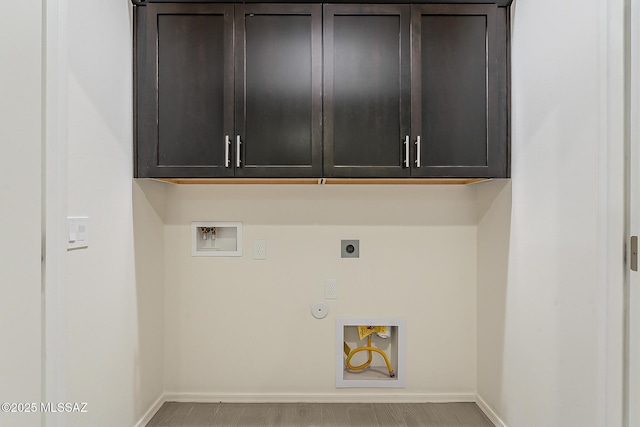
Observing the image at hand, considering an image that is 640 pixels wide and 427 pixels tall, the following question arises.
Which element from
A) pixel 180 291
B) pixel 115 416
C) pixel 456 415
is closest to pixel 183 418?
pixel 115 416

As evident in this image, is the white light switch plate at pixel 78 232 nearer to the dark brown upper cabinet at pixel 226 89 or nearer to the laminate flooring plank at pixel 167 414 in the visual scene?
the dark brown upper cabinet at pixel 226 89

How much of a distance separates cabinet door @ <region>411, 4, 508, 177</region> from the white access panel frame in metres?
0.93

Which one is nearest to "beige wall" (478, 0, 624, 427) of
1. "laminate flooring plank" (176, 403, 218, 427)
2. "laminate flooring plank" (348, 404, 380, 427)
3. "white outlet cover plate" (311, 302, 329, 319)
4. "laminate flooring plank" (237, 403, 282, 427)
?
"laminate flooring plank" (348, 404, 380, 427)

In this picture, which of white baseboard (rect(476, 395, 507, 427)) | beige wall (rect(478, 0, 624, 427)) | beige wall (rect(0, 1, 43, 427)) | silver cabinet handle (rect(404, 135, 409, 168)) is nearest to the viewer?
beige wall (rect(0, 1, 43, 427))

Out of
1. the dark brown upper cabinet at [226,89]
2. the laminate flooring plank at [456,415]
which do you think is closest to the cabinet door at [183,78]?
the dark brown upper cabinet at [226,89]

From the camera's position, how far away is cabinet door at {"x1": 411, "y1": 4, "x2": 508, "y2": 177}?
191 cm

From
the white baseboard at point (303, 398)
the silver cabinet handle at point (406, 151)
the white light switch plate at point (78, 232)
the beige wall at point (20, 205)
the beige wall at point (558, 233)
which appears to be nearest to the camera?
the beige wall at point (20, 205)

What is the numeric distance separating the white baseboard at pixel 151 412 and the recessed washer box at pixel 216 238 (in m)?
0.83

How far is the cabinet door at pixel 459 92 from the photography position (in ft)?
6.26

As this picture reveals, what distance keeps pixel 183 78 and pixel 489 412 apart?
91.4 inches

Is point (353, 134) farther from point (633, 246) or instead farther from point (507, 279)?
point (633, 246)

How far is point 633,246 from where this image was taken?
1.11 meters

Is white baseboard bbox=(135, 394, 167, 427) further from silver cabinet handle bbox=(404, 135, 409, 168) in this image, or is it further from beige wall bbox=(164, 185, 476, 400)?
silver cabinet handle bbox=(404, 135, 409, 168)

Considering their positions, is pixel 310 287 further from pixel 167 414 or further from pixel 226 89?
pixel 226 89
